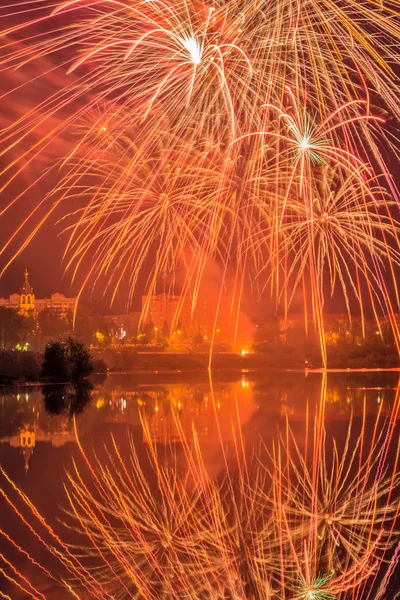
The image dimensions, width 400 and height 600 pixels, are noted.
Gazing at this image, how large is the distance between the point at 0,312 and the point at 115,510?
217ft

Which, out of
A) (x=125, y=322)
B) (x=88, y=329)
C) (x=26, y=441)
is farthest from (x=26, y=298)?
(x=26, y=441)

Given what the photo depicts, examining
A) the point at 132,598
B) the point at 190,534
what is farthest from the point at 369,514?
the point at 132,598

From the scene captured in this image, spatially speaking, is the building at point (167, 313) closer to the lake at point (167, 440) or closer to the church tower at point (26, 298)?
the church tower at point (26, 298)

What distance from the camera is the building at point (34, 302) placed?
115938 millimetres

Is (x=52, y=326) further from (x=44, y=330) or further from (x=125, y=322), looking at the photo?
(x=125, y=322)

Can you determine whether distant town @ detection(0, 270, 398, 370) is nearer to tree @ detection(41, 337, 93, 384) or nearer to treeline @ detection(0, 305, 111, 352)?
treeline @ detection(0, 305, 111, 352)

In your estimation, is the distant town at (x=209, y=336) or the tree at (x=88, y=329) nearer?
the distant town at (x=209, y=336)

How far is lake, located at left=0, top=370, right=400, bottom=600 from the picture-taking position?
6.80 meters

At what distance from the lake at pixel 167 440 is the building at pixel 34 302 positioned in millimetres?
86605

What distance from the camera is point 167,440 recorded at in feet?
39.6

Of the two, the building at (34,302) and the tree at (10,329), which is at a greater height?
the building at (34,302)

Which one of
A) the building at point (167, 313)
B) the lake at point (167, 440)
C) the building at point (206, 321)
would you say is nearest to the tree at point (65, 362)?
the lake at point (167, 440)

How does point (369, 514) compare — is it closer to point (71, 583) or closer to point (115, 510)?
point (115, 510)

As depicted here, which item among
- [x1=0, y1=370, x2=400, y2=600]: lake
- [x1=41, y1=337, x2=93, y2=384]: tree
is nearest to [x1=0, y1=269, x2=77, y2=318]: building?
[x1=41, y1=337, x2=93, y2=384]: tree
